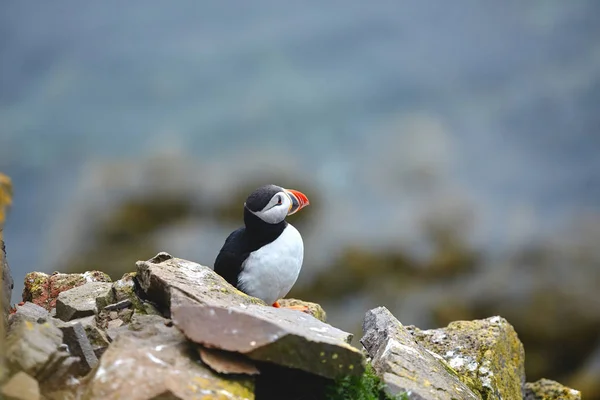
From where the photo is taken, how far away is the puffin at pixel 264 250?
6.70 metres

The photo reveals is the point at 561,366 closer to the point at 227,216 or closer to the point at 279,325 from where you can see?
the point at 227,216

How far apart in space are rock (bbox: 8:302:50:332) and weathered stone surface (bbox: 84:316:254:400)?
30.5 inches

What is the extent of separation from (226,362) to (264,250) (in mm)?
2225

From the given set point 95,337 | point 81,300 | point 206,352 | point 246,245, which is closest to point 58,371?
point 95,337

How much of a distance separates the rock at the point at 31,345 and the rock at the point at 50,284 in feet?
7.24

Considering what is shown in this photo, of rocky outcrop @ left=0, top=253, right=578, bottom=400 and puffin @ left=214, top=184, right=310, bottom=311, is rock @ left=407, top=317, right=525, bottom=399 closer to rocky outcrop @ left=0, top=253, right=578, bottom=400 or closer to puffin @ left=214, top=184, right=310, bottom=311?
rocky outcrop @ left=0, top=253, right=578, bottom=400

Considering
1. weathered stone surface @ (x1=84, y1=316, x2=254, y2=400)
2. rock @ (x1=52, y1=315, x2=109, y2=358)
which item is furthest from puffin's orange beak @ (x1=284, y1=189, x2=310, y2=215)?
rock @ (x1=52, y1=315, x2=109, y2=358)

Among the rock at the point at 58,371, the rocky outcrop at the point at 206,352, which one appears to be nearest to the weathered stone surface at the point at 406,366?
the rocky outcrop at the point at 206,352

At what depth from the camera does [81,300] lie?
5.89 m

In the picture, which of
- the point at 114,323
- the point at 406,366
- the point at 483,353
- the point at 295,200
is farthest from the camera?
the point at 295,200

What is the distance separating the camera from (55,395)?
4438mm

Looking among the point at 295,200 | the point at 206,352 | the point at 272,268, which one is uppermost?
the point at 295,200

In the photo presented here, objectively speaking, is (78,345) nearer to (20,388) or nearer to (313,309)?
(20,388)

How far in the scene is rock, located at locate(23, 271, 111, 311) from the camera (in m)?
6.95
